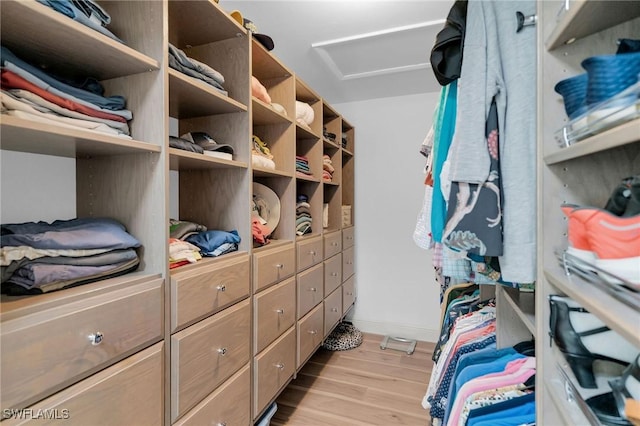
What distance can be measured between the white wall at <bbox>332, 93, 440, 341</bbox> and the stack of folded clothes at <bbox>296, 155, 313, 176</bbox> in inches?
42.9

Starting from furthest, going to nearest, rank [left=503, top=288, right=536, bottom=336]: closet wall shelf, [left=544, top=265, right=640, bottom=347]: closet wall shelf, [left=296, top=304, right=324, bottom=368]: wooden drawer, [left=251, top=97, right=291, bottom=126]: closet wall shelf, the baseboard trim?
the baseboard trim
[left=296, top=304, right=324, bottom=368]: wooden drawer
[left=251, top=97, right=291, bottom=126]: closet wall shelf
[left=503, top=288, right=536, bottom=336]: closet wall shelf
[left=544, top=265, right=640, bottom=347]: closet wall shelf

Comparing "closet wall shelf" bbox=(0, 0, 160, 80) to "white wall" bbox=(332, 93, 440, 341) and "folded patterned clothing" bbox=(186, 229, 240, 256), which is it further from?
"white wall" bbox=(332, 93, 440, 341)

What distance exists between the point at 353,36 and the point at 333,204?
135cm

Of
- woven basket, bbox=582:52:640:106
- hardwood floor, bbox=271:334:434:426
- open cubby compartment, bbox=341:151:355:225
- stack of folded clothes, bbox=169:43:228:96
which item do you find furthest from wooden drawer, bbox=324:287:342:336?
woven basket, bbox=582:52:640:106

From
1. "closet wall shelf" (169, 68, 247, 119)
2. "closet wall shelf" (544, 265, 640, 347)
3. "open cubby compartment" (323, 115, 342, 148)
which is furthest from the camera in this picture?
"open cubby compartment" (323, 115, 342, 148)

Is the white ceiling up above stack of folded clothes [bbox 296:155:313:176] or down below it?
above

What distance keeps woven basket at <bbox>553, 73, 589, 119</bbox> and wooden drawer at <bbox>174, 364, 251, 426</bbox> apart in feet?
4.42

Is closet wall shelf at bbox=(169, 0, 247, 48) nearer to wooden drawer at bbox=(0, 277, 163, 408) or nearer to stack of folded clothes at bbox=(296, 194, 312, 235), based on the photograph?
wooden drawer at bbox=(0, 277, 163, 408)

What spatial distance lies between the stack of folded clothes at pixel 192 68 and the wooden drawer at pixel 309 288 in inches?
44.8

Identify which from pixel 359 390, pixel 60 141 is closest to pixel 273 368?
pixel 359 390

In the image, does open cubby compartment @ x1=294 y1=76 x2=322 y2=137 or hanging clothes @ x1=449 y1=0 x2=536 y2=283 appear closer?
hanging clothes @ x1=449 y1=0 x2=536 y2=283

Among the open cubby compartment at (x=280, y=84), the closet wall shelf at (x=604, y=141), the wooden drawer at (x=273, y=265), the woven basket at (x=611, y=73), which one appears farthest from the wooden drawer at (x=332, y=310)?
the woven basket at (x=611, y=73)

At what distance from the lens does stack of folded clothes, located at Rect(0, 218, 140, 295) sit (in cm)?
67

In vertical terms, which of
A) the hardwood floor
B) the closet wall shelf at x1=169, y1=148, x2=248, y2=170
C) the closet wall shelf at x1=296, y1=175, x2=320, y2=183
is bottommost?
the hardwood floor
